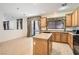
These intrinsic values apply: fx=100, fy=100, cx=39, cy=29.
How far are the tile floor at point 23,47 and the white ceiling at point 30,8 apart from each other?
18.9 inches

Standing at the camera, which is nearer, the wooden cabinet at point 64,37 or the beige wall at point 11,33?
the beige wall at point 11,33

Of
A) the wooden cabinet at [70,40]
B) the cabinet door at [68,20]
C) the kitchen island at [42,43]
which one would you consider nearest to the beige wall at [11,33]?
the kitchen island at [42,43]

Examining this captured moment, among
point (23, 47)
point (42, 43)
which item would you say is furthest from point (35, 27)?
point (23, 47)

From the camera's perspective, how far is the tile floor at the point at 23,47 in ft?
5.62

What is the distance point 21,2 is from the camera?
5.40ft

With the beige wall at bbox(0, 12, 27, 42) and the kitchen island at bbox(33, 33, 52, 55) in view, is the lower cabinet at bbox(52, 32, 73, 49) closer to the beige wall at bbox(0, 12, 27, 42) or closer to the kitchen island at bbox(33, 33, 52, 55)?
the kitchen island at bbox(33, 33, 52, 55)

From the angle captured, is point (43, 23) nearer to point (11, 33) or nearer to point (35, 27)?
point (35, 27)

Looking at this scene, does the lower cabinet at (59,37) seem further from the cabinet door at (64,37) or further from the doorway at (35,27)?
the doorway at (35,27)

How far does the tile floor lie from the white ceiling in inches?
18.9

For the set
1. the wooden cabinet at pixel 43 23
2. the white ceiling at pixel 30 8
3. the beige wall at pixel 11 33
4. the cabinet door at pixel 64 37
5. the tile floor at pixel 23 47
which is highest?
the white ceiling at pixel 30 8

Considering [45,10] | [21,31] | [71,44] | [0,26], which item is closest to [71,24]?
[71,44]

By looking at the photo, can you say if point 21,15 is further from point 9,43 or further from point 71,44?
point 71,44

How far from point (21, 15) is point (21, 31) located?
293 millimetres
